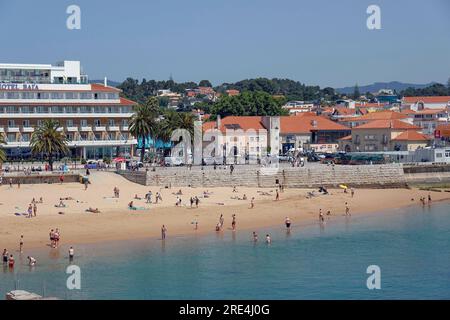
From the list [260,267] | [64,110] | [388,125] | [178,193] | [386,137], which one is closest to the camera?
[260,267]

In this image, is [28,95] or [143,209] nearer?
[143,209]

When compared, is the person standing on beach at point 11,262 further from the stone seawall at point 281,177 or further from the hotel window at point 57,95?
the hotel window at point 57,95

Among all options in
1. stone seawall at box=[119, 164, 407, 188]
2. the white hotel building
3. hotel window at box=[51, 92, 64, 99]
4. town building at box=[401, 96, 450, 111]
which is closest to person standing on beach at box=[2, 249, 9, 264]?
stone seawall at box=[119, 164, 407, 188]

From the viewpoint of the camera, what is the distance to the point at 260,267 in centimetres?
3650

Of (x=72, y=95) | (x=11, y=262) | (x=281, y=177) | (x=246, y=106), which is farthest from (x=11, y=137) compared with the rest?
(x=246, y=106)

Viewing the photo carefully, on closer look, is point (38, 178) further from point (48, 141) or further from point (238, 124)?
point (238, 124)

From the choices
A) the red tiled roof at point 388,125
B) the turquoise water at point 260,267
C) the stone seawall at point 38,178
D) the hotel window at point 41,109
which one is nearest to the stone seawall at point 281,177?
the stone seawall at point 38,178

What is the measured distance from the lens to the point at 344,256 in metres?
39.3

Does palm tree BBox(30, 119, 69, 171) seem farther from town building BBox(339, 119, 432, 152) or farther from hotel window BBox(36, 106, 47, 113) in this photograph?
town building BBox(339, 119, 432, 152)

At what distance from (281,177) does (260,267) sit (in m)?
27.0

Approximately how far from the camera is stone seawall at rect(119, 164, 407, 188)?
5916 cm

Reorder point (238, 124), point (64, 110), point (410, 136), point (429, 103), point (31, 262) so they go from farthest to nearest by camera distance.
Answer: point (429, 103) → point (238, 124) → point (410, 136) → point (64, 110) → point (31, 262)

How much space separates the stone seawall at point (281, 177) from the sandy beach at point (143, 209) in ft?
4.49
